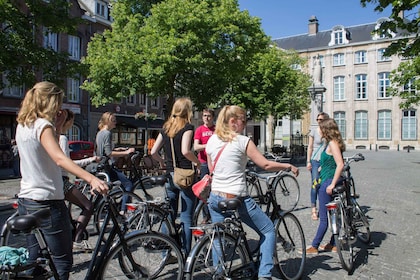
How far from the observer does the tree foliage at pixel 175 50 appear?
16.6 m

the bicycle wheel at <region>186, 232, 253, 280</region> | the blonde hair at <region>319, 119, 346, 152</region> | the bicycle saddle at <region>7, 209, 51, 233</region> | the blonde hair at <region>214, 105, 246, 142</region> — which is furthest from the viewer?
the blonde hair at <region>319, 119, 346, 152</region>

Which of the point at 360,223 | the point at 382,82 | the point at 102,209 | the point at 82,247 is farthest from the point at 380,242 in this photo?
the point at 382,82

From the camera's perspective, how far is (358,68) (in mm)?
53219

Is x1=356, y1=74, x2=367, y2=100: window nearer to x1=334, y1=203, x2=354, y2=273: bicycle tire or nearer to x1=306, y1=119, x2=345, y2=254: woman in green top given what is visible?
x1=306, y1=119, x2=345, y2=254: woman in green top

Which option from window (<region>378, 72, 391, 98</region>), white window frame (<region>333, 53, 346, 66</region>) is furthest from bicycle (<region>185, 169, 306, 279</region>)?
white window frame (<region>333, 53, 346, 66</region>)

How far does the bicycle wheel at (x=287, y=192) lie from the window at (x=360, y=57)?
49200 millimetres

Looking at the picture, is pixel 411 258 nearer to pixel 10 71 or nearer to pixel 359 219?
pixel 359 219

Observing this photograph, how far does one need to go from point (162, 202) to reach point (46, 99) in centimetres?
192

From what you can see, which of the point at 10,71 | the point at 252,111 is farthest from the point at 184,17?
the point at 252,111

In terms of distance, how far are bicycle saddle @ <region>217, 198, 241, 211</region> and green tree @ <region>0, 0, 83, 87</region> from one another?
10.5 m

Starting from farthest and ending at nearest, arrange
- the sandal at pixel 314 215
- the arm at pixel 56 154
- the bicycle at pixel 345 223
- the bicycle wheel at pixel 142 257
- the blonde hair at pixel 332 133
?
the sandal at pixel 314 215 → the blonde hair at pixel 332 133 → the bicycle at pixel 345 223 → the bicycle wheel at pixel 142 257 → the arm at pixel 56 154

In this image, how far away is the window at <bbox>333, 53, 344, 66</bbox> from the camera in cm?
5438

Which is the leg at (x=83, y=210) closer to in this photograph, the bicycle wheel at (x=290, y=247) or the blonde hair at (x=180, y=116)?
the blonde hair at (x=180, y=116)

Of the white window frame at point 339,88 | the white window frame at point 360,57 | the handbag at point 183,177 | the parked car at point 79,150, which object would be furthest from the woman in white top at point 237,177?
the white window frame at point 339,88
